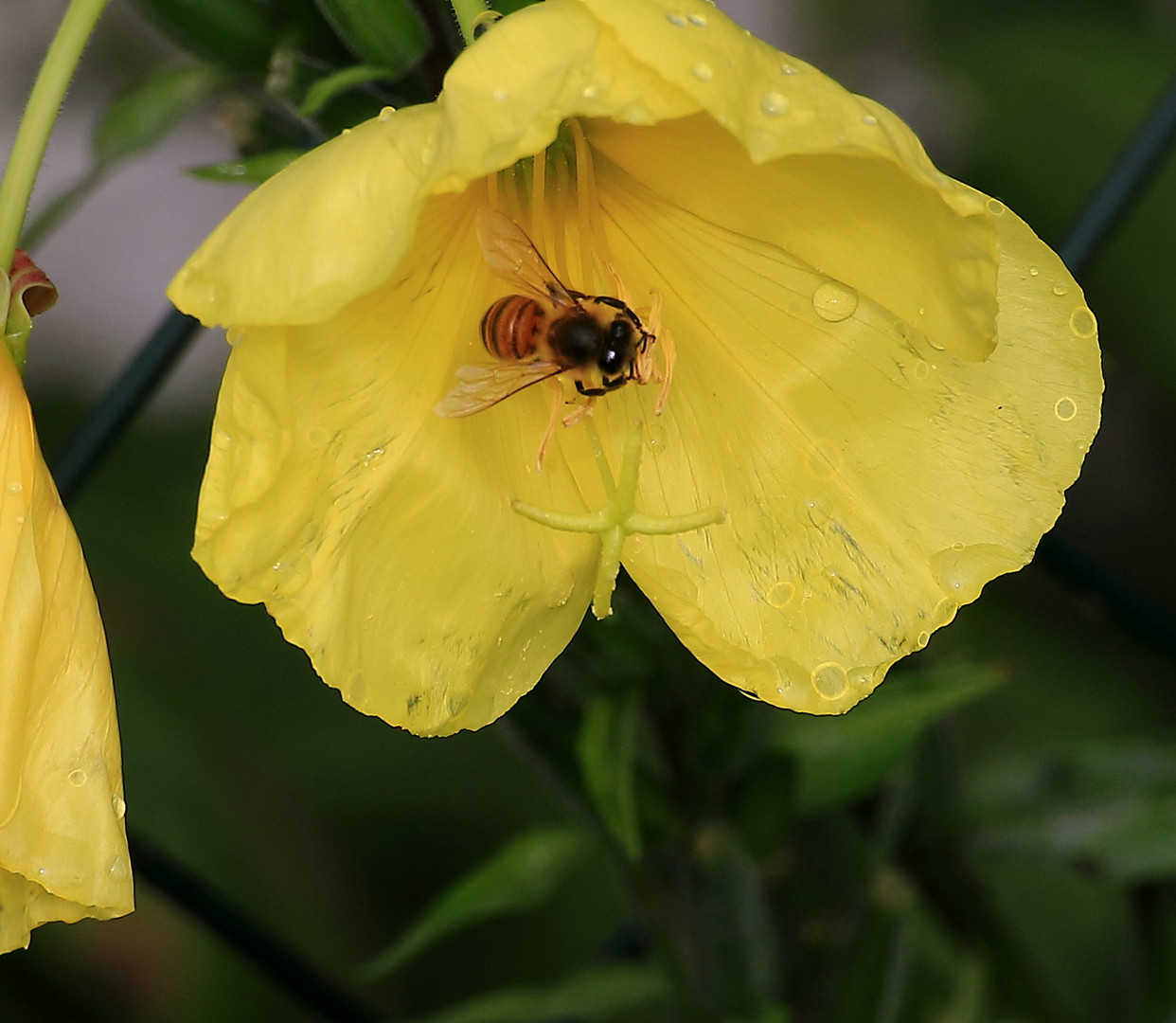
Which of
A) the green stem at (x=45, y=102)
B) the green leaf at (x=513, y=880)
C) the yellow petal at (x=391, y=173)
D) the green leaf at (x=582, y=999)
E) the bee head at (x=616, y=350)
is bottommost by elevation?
the green leaf at (x=582, y=999)

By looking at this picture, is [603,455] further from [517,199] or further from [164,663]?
[164,663]

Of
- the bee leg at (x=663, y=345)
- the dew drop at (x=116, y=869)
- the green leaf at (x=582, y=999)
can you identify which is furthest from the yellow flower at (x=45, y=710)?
the green leaf at (x=582, y=999)

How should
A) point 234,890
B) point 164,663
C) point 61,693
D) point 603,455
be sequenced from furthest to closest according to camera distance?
point 164,663
point 234,890
point 603,455
point 61,693

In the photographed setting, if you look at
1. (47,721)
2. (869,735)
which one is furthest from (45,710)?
(869,735)

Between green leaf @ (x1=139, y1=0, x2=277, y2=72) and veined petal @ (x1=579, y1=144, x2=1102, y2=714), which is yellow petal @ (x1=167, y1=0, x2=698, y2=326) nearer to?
veined petal @ (x1=579, y1=144, x2=1102, y2=714)

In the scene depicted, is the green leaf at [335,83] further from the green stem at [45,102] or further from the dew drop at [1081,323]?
the dew drop at [1081,323]

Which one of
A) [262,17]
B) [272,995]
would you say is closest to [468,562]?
[262,17]

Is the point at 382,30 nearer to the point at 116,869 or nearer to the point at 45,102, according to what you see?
the point at 45,102
